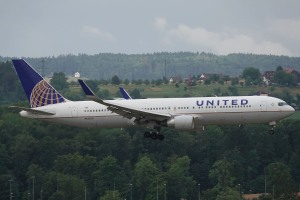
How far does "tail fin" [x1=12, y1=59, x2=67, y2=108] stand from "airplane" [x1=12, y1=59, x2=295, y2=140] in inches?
24.2

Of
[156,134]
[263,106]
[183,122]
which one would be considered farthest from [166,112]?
[263,106]

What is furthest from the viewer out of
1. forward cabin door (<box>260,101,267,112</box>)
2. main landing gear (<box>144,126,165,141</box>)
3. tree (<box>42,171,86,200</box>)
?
tree (<box>42,171,86,200</box>)

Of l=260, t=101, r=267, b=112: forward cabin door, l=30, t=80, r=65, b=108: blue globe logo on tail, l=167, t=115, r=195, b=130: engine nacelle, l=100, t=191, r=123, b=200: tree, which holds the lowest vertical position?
→ l=100, t=191, r=123, b=200: tree

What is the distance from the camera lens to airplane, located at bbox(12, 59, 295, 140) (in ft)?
314

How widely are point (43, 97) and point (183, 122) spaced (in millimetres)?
14908

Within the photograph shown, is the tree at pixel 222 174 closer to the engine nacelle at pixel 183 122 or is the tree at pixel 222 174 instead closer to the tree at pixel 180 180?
the tree at pixel 180 180

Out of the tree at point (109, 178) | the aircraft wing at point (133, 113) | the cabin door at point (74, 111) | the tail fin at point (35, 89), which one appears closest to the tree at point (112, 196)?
the tree at point (109, 178)

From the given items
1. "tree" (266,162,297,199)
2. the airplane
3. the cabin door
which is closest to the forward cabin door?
the airplane

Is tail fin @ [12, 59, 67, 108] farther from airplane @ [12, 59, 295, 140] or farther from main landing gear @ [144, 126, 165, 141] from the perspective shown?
main landing gear @ [144, 126, 165, 141]

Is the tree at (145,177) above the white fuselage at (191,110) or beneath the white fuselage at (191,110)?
beneath

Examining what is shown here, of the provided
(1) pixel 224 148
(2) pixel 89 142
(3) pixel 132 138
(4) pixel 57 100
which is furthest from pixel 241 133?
(4) pixel 57 100

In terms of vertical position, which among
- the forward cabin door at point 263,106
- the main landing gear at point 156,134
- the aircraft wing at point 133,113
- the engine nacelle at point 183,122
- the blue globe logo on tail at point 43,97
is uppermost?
the blue globe logo on tail at point 43,97

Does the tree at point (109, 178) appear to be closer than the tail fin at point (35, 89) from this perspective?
No

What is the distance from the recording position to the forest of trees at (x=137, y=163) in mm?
149625
